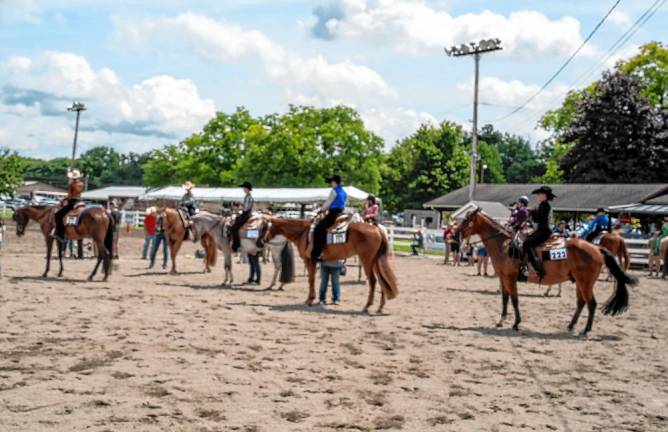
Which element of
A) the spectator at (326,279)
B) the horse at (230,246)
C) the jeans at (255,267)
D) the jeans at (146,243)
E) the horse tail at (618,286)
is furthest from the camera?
the jeans at (146,243)

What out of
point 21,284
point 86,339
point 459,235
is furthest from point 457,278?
point 86,339

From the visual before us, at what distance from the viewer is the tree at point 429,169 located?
241 feet

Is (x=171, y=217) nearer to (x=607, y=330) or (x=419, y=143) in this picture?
(x=607, y=330)

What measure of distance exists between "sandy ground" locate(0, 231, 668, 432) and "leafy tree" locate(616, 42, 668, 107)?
168 feet

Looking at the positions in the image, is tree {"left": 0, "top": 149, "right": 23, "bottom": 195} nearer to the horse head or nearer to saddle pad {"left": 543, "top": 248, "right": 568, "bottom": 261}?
the horse head

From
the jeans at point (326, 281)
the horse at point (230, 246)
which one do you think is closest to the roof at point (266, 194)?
the horse at point (230, 246)

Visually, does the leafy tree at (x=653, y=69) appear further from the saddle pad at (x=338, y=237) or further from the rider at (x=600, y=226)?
the saddle pad at (x=338, y=237)

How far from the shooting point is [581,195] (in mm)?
47406

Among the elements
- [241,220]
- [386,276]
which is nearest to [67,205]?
[241,220]

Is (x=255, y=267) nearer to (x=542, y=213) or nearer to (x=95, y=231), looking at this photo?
(x=95, y=231)

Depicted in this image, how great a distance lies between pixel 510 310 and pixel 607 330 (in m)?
2.68

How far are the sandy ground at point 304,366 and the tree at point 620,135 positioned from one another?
4205cm

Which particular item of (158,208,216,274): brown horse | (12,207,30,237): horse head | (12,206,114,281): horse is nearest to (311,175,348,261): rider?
(12,206,114,281): horse

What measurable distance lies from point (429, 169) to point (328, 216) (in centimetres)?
6085
